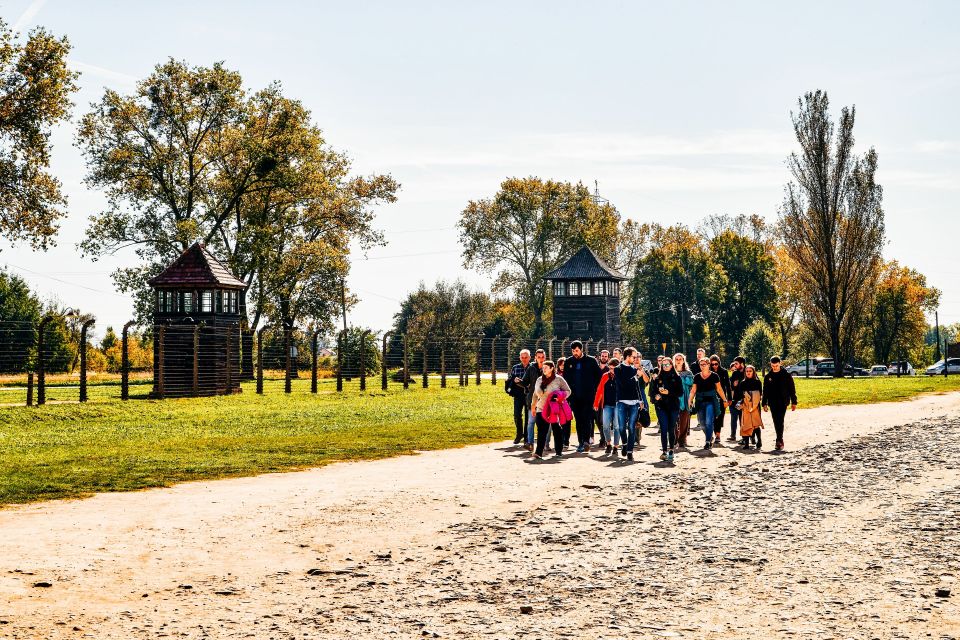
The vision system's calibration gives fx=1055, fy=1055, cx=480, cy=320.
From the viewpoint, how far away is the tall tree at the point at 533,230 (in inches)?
3487

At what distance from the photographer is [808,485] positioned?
14250mm

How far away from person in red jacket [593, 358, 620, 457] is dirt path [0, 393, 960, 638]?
7.91ft

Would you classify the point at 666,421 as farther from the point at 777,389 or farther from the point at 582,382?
the point at 777,389

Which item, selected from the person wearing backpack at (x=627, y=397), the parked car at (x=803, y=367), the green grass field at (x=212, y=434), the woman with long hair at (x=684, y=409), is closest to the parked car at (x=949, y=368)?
the parked car at (x=803, y=367)

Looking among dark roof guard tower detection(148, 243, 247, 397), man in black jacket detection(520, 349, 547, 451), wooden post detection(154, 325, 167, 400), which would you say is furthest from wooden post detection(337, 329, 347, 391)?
man in black jacket detection(520, 349, 547, 451)

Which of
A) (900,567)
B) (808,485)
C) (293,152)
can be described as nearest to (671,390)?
(808,485)

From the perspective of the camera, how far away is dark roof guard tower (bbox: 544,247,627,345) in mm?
77562

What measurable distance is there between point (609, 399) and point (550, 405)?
1.01 metres

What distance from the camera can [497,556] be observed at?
9.41m

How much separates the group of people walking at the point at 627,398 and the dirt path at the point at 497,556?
226 centimetres

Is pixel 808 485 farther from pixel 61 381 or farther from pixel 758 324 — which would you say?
pixel 758 324

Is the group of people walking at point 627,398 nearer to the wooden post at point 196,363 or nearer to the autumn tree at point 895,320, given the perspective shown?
the wooden post at point 196,363

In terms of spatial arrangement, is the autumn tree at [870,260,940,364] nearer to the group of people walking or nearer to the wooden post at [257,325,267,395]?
the wooden post at [257,325,267,395]

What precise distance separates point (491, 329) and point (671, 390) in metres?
83.3
